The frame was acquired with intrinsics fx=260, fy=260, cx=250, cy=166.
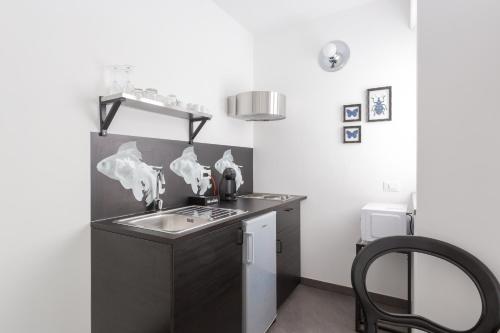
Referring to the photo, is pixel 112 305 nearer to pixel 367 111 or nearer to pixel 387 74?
pixel 367 111

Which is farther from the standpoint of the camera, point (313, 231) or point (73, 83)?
point (313, 231)

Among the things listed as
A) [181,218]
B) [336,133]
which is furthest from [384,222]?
[181,218]

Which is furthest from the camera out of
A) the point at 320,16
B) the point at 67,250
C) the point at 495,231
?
the point at 320,16

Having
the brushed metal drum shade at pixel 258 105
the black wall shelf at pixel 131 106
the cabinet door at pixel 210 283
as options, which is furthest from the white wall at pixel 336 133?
the cabinet door at pixel 210 283

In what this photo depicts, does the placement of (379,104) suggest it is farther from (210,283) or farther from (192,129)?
(210,283)

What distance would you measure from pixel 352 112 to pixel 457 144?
167 cm

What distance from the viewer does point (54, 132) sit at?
1.33 meters

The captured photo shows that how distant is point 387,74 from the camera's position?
2363 millimetres

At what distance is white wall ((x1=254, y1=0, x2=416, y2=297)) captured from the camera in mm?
2314

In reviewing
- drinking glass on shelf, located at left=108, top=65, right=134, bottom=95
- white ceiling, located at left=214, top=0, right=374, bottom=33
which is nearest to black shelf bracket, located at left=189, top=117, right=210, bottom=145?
drinking glass on shelf, located at left=108, top=65, right=134, bottom=95

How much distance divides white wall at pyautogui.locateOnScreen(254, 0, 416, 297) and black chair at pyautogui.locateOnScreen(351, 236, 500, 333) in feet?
5.07

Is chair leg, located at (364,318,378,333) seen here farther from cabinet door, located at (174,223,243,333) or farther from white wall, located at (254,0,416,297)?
white wall, located at (254,0,416,297)

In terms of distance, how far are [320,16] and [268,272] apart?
2.51m

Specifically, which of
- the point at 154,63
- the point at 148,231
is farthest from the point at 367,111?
the point at 148,231
